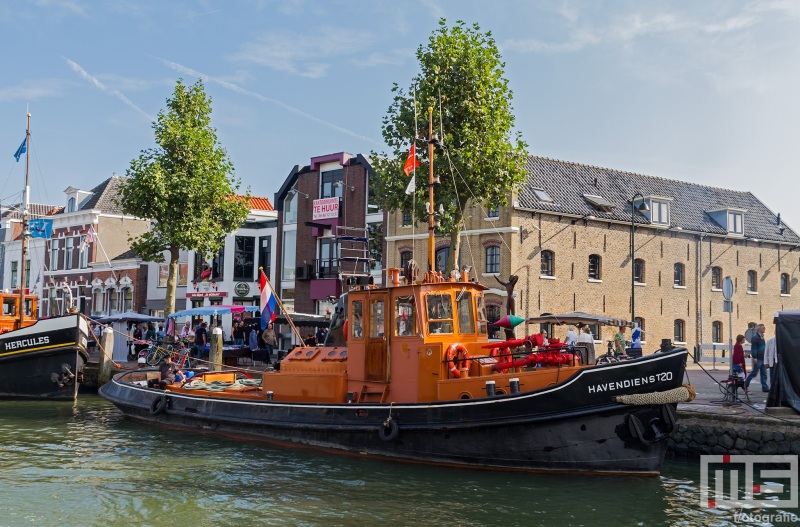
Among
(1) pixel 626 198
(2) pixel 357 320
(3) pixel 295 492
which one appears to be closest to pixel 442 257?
(1) pixel 626 198

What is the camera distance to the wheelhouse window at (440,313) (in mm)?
14070

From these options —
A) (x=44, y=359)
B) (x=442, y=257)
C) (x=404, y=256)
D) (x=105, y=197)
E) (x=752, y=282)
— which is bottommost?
(x=44, y=359)

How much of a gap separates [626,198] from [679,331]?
6590mm

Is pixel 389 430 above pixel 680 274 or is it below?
below

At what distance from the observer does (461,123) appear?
2403 centimetres

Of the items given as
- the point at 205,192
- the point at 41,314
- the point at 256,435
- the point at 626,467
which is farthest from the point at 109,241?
the point at 626,467

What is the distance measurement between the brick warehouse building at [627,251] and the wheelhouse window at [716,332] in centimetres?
5

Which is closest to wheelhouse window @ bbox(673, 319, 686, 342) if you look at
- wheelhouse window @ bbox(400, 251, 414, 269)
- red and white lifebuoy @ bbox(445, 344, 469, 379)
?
wheelhouse window @ bbox(400, 251, 414, 269)

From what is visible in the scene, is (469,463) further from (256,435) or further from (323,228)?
(323,228)

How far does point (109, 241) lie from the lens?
163ft

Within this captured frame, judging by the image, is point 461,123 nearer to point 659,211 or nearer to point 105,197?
point 659,211

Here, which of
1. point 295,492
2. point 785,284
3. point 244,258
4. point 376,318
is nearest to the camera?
point 295,492

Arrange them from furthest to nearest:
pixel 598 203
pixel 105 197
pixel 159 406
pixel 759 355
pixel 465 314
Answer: pixel 105 197
pixel 598 203
pixel 759 355
pixel 159 406
pixel 465 314

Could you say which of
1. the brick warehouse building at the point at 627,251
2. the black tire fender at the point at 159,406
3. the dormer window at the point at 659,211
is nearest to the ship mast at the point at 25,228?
the black tire fender at the point at 159,406
